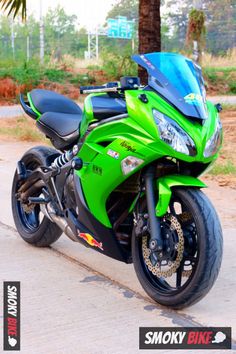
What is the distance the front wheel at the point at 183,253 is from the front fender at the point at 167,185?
0.16 ft

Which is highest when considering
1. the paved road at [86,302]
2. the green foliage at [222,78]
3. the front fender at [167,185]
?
the front fender at [167,185]

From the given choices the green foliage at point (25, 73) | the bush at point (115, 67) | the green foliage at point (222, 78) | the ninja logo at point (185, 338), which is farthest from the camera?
the green foliage at point (222, 78)

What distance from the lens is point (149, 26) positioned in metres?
11.4

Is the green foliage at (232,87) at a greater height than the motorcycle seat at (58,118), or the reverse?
the motorcycle seat at (58,118)

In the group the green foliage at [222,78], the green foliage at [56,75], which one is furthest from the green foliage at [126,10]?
the green foliage at [56,75]

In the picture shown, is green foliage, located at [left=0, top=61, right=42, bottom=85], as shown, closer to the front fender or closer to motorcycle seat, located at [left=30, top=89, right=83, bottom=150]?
motorcycle seat, located at [left=30, top=89, right=83, bottom=150]

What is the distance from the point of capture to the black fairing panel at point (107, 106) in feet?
15.0

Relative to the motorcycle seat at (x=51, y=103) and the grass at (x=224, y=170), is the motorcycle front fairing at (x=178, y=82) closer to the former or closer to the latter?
the motorcycle seat at (x=51, y=103)

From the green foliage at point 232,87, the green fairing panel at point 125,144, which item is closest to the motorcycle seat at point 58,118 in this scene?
the green fairing panel at point 125,144

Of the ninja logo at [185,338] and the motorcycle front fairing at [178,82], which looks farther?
the motorcycle front fairing at [178,82]

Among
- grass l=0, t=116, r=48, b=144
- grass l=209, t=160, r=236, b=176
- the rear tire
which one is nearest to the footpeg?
the rear tire

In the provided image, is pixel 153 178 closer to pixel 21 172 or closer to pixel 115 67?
pixel 21 172

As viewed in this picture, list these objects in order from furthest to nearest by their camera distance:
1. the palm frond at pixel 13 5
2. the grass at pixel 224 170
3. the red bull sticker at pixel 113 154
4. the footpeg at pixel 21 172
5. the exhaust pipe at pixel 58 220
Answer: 1. the palm frond at pixel 13 5
2. the grass at pixel 224 170
3. the footpeg at pixel 21 172
4. the exhaust pipe at pixel 58 220
5. the red bull sticker at pixel 113 154

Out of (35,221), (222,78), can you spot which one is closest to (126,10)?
(222,78)
